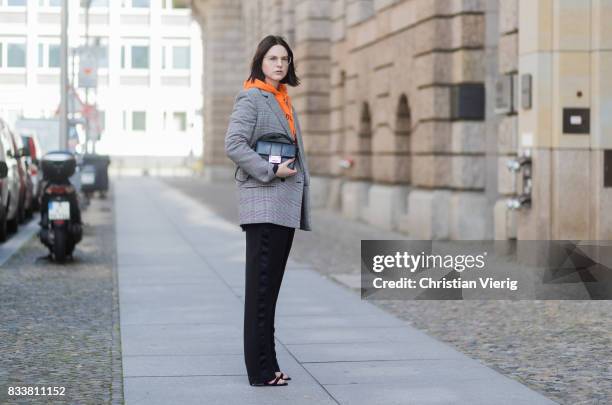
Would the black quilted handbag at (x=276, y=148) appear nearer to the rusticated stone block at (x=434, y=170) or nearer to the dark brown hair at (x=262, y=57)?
the dark brown hair at (x=262, y=57)

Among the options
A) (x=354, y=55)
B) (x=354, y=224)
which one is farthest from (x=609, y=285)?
(x=354, y=55)

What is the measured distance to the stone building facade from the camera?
47.0ft

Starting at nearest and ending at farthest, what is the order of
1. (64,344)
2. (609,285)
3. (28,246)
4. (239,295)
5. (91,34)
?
1. (64,344)
2. (239,295)
3. (609,285)
4. (28,246)
5. (91,34)

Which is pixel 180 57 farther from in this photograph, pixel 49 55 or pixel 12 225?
pixel 12 225

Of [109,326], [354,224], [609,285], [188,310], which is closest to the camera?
[109,326]

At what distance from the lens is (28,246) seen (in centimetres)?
1794

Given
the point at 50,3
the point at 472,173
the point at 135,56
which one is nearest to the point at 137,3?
the point at 50,3

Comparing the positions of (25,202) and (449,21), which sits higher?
(449,21)

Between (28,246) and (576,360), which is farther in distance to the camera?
(28,246)

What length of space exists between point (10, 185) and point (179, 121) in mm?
50247

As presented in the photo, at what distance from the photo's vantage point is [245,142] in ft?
23.5

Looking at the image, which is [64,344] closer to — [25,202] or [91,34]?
[25,202]

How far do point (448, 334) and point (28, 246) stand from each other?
963cm

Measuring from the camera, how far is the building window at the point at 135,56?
89.2 ft
